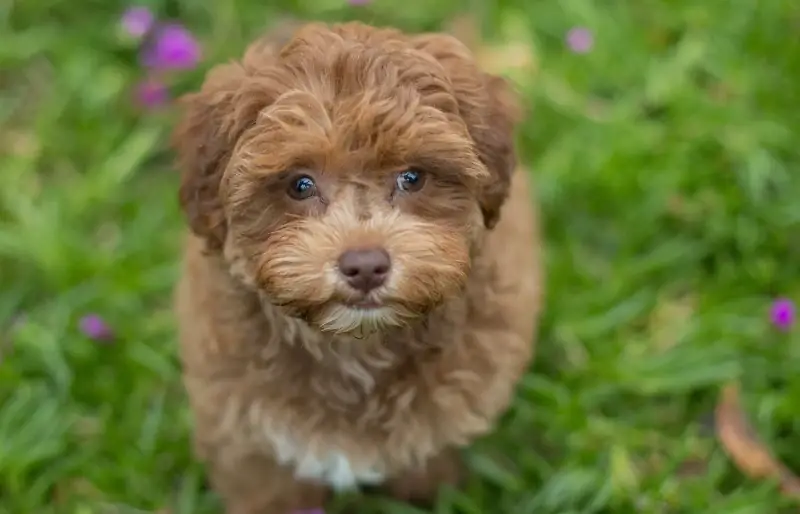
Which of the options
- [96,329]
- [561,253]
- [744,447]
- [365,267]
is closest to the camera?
[365,267]

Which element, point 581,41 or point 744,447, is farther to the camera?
point 581,41

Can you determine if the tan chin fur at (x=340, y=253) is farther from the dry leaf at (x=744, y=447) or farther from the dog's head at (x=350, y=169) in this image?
the dry leaf at (x=744, y=447)

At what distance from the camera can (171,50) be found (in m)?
4.27

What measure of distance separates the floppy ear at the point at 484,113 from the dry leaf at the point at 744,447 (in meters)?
1.31

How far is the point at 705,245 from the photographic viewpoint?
390cm

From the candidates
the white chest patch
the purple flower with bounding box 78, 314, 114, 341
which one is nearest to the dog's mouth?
the white chest patch

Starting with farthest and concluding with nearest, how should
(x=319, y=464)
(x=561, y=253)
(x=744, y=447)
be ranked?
1. (x=561, y=253)
2. (x=744, y=447)
3. (x=319, y=464)

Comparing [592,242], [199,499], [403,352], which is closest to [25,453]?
[199,499]

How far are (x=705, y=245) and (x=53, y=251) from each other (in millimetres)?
A: 2277

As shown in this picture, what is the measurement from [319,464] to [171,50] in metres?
2.05

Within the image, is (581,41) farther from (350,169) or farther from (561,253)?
(350,169)

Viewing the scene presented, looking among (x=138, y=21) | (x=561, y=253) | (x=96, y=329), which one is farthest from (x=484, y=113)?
(x=138, y=21)

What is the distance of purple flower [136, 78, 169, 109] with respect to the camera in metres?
4.23

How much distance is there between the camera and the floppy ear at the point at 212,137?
95.3 inches
